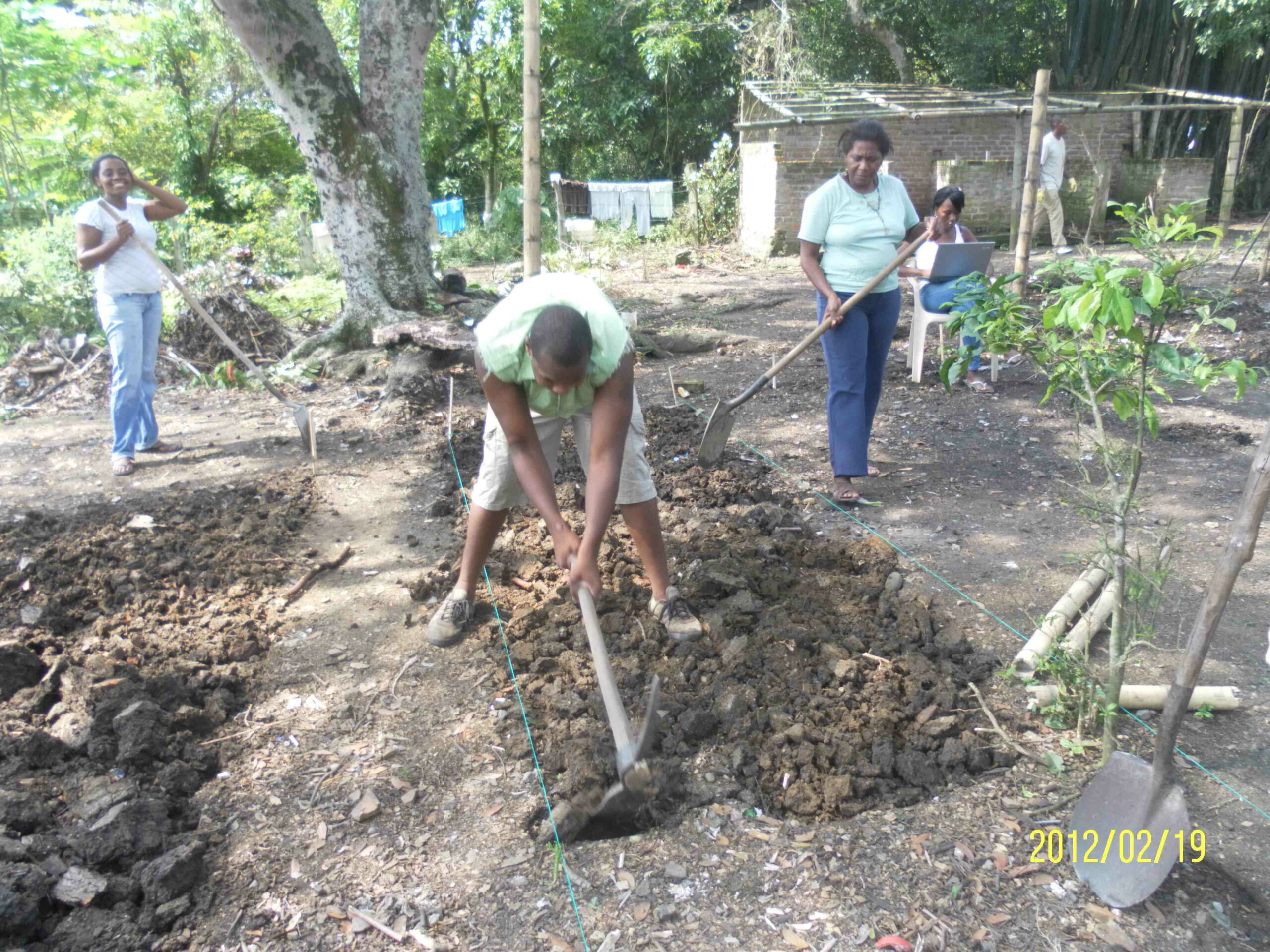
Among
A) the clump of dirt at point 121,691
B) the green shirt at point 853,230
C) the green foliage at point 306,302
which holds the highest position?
the green shirt at point 853,230

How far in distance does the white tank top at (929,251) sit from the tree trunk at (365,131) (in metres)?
4.07

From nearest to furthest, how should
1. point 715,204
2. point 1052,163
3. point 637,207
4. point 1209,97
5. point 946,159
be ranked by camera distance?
point 1052,163 → point 1209,97 → point 946,159 → point 715,204 → point 637,207

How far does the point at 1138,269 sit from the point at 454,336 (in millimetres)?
5614

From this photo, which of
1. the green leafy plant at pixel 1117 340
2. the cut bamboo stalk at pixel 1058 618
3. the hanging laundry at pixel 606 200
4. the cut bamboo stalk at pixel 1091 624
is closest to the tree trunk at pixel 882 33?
the hanging laundry at pixel 606 200

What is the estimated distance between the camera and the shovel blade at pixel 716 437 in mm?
4984

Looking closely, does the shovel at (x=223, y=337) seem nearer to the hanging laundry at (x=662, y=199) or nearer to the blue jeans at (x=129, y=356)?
the blue jeans at (x=129, y=356)

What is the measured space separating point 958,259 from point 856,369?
2.43m

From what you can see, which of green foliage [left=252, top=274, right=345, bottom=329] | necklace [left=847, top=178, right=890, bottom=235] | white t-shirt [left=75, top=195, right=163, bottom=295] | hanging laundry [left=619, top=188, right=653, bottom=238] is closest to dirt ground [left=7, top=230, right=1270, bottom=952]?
white t-shirt [left=75, top=195, right=163, bottom=295]

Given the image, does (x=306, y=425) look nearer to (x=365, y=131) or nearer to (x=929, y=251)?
(x=365, y=131)

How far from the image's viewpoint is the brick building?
531 inches

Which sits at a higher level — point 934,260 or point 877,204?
point 877,204

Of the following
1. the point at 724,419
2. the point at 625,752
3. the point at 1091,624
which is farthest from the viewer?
the point at 724,419

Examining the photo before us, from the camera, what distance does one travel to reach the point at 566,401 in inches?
115

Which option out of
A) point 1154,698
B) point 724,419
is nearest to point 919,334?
point 724,419
